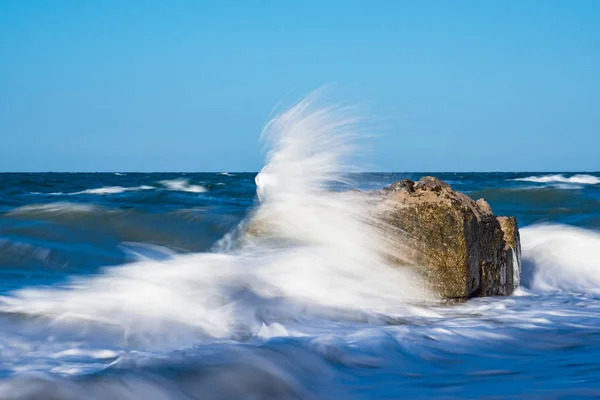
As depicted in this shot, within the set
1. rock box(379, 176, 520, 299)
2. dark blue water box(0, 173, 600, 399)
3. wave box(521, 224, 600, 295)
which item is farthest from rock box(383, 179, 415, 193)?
wave box(521, 224, 600, 295)

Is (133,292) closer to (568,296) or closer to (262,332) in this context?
(262,332)

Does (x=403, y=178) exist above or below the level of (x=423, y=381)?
above

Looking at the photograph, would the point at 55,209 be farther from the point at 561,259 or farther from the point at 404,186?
the point at 561,259

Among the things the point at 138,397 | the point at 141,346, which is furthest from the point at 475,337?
the point at 138,397

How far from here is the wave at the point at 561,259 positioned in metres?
5.34

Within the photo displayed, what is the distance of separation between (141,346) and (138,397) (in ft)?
2.50

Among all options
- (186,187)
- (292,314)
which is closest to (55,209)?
(292,314)

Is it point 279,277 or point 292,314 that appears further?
point 279,277

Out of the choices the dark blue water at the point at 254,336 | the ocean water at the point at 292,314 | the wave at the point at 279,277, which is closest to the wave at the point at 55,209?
the ocean water at the point at 292,314

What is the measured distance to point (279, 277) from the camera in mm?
4520

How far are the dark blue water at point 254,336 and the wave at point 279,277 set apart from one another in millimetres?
21

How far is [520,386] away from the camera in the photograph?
2.60 meters

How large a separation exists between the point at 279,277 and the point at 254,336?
120 cm

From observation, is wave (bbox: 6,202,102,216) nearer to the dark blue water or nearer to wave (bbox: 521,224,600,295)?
the dark blue water
